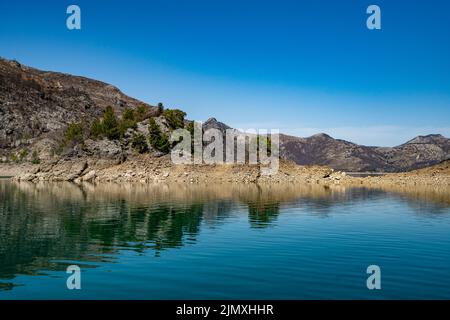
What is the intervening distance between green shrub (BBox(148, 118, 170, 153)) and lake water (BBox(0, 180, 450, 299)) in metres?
99.1

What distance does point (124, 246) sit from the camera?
34500mm

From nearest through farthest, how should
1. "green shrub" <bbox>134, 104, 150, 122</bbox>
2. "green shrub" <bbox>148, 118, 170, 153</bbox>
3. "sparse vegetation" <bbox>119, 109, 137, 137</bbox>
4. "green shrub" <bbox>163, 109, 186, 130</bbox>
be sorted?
"green shrub" <bbox>148, 118, 170, 153</bbox>
"sparse vegetation" <bbox>119, 109, 137, 137</bbox>
"green shrub" <bbox>163, 109, 186, 130</bbox>
"green shrub" <bbox>134, 104, 150, 122</bbox>

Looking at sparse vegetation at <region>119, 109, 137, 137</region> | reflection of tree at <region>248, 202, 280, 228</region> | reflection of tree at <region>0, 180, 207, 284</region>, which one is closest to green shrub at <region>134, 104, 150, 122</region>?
sparse vegetation at <region>119, 109, 137, 137</region>

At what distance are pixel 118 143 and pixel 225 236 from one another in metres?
130

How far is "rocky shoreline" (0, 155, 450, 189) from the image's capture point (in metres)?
144

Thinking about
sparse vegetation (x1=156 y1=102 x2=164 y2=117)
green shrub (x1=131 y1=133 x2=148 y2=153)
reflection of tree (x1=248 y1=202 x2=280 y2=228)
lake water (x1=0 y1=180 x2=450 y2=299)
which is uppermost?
sparse vegetation (x1=156 y1=102 x2=164 y2=117)

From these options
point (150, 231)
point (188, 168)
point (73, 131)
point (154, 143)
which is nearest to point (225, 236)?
point (150, 231)

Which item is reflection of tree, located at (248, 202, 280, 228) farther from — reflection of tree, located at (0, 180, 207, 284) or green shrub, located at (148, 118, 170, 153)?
green shrub, located at (148, 118, 170, 153)

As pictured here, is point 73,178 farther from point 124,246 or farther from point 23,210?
point 124,246

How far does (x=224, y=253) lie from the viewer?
3209 cm

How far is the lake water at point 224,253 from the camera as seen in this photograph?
22672mm

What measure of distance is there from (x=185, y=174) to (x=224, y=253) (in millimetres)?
114952

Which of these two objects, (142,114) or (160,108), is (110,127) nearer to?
(142,114)
